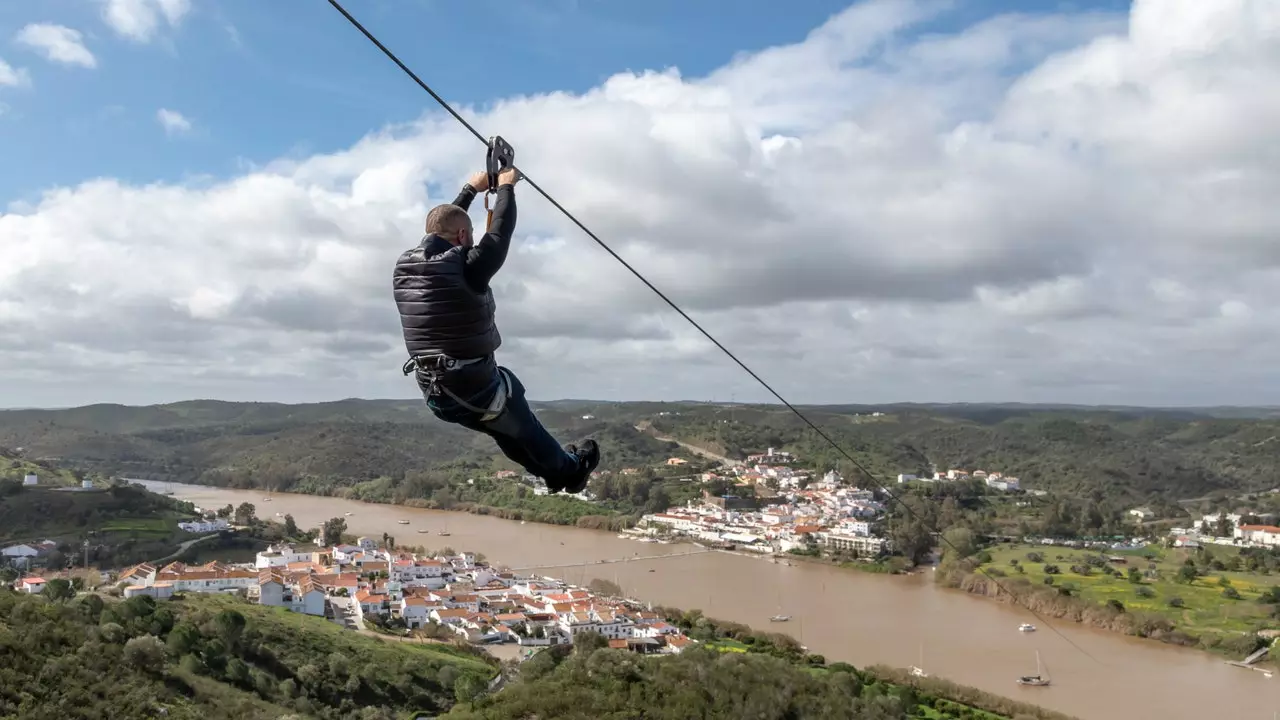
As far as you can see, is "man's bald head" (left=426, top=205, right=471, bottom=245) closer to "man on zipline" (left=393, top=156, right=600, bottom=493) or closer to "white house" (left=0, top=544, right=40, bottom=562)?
"man on zipline" (left=393, top=156, right=600, bottom=493)

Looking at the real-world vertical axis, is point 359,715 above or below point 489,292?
below

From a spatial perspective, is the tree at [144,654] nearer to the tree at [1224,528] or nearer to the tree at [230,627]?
the tree at [230,627]

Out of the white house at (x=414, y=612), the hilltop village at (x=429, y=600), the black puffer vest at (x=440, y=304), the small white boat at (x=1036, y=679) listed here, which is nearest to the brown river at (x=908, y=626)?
the small white boat at (x=1036, y=679)

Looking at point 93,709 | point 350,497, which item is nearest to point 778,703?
point 93,709

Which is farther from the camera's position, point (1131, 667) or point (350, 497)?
point (350, 497)

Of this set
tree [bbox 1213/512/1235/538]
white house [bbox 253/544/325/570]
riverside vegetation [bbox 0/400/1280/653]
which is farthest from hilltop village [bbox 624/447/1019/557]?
white house [bbox 253/544/325/570]

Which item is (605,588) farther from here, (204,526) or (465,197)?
(465,197)

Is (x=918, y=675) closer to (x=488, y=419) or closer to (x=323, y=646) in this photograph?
(x=323, y=646)
